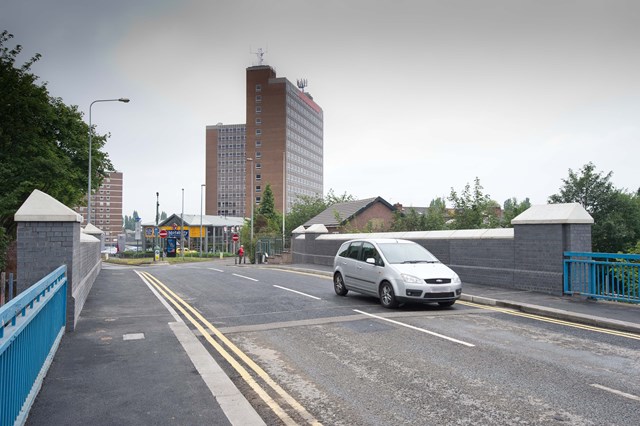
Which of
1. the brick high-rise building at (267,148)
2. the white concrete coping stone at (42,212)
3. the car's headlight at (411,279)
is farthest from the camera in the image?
the brick high-rise building at (267,148)

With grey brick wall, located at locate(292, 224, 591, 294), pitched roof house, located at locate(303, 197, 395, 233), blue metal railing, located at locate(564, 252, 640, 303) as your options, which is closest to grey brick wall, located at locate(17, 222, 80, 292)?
blue metal railing, located at locate(564, 252, 640, 303)

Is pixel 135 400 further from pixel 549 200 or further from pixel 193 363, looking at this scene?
pixel 549 200

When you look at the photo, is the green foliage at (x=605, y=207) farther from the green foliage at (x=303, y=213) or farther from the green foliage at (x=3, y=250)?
the green foliage at (x=3, y=250)

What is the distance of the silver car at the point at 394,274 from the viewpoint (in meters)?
11.0

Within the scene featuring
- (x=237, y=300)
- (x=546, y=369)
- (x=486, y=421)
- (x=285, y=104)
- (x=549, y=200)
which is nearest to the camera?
(x=486, y=421)

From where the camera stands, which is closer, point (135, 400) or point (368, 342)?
point (135, 400)

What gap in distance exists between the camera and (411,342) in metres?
7.82

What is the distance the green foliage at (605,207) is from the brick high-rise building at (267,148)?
70422 millimetres

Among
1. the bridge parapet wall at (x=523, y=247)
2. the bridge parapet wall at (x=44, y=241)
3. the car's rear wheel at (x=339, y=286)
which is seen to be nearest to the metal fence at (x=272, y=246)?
the bridge parapet wall at (x=523, y=247)

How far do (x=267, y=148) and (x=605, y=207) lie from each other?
8858 cm

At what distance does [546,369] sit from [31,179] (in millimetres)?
31682

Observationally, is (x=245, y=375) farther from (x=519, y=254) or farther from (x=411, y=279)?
(x=519, y=254)

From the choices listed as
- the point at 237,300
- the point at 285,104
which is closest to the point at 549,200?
the point at 237,300

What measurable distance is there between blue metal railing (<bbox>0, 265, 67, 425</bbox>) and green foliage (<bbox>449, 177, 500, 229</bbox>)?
30874 millimetres
